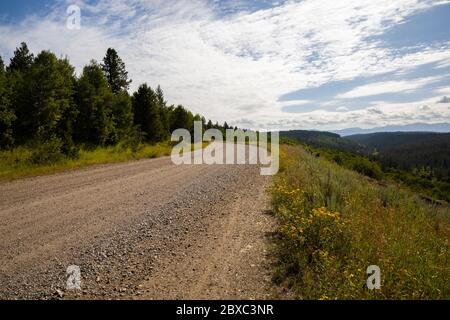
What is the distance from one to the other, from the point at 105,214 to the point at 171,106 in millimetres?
49247

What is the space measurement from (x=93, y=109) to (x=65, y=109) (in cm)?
230

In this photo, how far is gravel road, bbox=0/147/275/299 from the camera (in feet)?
14.8

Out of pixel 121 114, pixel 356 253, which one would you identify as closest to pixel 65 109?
pixel 121 114

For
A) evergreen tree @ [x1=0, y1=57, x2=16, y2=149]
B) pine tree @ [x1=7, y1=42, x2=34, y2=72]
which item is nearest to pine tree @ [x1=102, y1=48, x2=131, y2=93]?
pine tree @ [x1=7, y1=42, x2=34, y2=72]

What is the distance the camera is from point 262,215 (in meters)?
7.96

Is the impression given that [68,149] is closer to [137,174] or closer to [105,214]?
[137,174]

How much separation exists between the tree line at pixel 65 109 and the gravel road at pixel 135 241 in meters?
8.44

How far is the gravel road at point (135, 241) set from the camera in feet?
14.8

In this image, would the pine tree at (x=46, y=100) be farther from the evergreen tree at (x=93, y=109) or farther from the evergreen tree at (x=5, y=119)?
the evergreen tree at (x=93, y=109)

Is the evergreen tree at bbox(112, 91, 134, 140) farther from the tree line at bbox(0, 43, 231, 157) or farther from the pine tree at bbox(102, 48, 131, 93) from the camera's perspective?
the pine tree at bbox(102, 48, 131, 93)

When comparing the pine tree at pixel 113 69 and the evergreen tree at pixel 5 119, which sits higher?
the pine tree at pixel 113 69

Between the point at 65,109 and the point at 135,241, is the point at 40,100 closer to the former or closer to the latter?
the point at 65,109

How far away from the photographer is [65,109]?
71.0 ft

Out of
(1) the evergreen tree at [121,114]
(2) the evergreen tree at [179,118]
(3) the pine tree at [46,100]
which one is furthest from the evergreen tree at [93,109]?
(2) the evergreen tree at [179,118]
